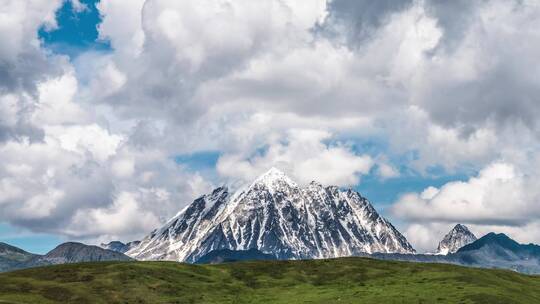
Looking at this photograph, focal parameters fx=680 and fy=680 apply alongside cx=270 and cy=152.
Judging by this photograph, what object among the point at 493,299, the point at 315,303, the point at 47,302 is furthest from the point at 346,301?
the point at 47,302

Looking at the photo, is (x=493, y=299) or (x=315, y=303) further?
(x=315, y=303)

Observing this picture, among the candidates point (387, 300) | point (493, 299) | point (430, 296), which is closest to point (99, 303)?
point (387, 300)

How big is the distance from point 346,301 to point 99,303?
72.4 metres

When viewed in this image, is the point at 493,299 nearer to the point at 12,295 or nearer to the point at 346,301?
the point at 346,301

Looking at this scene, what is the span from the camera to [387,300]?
637ft

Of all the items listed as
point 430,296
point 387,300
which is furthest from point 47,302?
point 430,296

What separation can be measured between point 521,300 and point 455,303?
2399 centimetres

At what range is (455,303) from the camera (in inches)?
7367

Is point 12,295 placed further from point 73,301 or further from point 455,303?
point 455,303

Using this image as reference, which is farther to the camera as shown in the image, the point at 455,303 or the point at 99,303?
the point at 99,303

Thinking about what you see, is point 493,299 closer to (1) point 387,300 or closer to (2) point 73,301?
(1) point 387,300

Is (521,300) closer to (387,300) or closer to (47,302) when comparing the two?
(387,300)

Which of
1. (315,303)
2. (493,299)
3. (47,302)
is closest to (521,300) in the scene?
(493,299)

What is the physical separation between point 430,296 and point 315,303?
3357 centimetres
